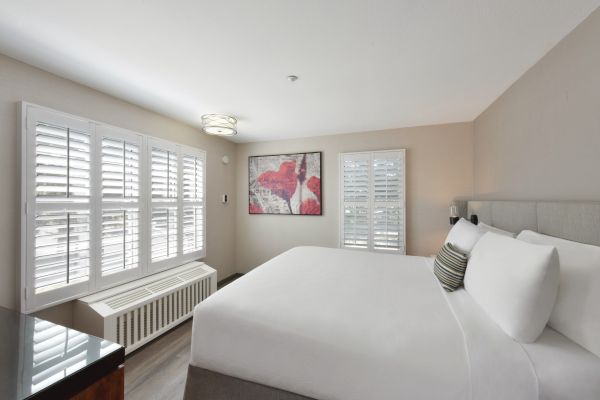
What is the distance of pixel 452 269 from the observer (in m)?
1.61

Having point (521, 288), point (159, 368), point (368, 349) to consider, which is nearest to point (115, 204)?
point (159, 368)

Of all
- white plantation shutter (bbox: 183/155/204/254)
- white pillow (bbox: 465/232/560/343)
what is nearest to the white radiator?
white plantation shutter (bbox: 183/155/204/254)

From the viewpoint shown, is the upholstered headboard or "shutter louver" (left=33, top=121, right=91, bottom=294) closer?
the upholstered headboard

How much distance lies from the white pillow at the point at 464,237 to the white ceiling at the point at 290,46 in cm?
125

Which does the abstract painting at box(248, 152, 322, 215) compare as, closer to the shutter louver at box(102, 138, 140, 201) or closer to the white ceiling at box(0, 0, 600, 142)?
the white ceiling at box(0, 0, 600, 142)

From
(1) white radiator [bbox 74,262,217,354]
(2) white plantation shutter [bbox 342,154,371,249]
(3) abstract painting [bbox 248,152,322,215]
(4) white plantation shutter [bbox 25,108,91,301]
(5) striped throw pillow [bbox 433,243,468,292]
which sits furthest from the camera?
(3) abstract painting [bbox 248,152,322,215]

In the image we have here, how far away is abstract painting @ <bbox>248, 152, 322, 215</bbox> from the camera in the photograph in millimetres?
3641

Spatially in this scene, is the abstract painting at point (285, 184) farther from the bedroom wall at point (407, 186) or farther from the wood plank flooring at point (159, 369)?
the wood plank flooring at point (159, 369)

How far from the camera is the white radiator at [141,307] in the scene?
1.89 meters

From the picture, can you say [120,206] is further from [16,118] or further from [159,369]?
[159,369]

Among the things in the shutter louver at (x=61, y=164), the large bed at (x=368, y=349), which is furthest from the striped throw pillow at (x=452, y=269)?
the shutter louver at (x=61, y=164)

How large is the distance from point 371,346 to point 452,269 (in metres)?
0.94

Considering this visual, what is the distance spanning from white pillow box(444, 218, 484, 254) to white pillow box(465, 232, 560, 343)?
476 millimetres

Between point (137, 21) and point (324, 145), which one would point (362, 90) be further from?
point (137, 21)
